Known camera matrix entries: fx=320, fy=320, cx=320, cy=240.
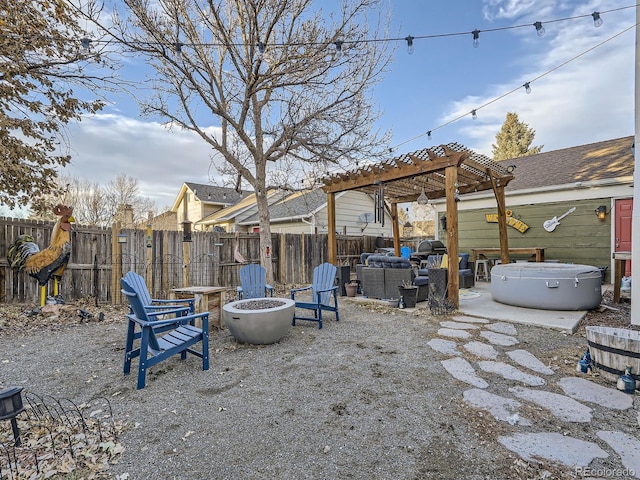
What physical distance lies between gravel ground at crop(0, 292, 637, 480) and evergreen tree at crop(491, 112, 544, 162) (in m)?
22.8

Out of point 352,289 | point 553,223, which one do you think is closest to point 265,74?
point 352,289

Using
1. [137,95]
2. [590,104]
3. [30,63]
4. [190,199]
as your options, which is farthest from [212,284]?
[190,199]

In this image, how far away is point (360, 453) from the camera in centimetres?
176

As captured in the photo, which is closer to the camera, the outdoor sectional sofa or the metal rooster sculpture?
the metal rooster sculpture

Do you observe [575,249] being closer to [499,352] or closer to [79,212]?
[499,352]

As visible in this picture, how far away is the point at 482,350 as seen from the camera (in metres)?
3.43

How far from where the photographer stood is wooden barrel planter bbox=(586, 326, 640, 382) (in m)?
2.46

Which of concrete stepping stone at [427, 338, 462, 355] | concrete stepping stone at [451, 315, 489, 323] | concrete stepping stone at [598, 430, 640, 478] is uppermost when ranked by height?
concrete stepping stone at [598, 430, 640, 478]

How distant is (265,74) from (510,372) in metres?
6.13

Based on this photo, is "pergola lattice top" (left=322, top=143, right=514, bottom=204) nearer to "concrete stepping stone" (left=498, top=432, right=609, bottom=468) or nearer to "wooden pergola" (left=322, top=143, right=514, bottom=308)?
"wooden pergola" (left=322, top=143, right=514, bottom=308)

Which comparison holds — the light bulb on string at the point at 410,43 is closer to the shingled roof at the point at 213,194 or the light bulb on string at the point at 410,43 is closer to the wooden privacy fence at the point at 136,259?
the wooden privacy fence at the point at 136,259

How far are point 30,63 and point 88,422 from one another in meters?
5.71

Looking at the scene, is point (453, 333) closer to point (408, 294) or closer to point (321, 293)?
point (408, 294)

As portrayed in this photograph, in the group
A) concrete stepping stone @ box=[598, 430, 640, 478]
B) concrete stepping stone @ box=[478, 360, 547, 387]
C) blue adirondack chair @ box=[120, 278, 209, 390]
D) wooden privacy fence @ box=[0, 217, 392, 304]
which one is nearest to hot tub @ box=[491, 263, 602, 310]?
concrete stepping stone @ box=[478, 360, 547, 387]
